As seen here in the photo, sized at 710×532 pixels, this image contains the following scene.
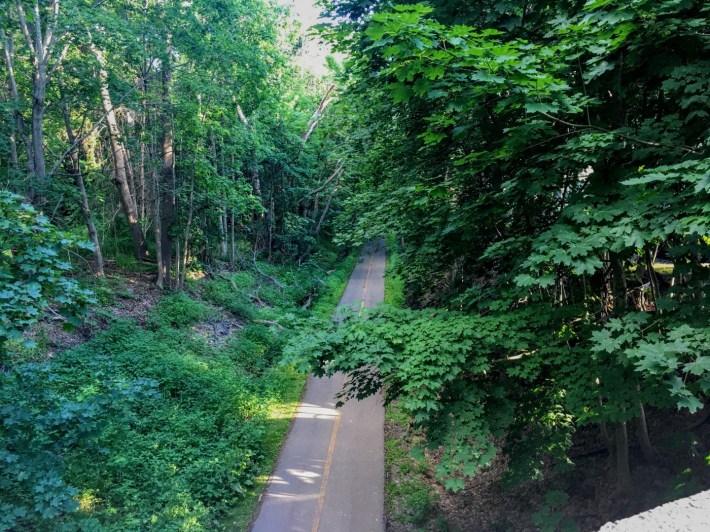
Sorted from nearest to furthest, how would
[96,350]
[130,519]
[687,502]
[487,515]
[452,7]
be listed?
[687,502]
[452,7]
[130,519]
[487,515]
[96,350]

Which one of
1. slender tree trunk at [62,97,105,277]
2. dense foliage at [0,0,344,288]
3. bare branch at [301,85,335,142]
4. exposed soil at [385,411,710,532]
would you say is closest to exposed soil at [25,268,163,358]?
dense foliage at [0,0,344,288]

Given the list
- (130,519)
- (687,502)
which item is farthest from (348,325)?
(130,519)

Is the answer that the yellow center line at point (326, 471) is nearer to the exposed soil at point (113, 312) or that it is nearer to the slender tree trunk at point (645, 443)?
the slender tree trunk at point (645, 443)

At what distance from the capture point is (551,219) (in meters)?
6.65

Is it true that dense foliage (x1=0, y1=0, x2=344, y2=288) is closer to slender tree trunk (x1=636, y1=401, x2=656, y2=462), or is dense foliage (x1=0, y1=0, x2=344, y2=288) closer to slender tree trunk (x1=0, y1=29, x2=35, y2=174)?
slender tree trunk (x1=0, y1=29, x2=35, y2=174)

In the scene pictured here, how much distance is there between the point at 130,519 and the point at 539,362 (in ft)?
21.7

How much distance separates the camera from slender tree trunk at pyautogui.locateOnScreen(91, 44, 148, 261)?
13.8m

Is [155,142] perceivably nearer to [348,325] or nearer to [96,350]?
[96,350]

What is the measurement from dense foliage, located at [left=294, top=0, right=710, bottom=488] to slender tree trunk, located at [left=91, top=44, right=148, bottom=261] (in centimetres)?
976

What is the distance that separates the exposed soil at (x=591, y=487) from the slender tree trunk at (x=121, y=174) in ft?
43.9

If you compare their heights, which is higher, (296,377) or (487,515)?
(296,377)

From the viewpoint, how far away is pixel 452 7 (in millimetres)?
5766

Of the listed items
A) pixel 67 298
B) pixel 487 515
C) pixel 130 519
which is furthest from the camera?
pixel 487 515

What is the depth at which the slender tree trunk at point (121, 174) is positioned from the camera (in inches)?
542
